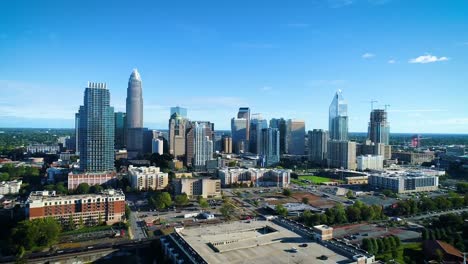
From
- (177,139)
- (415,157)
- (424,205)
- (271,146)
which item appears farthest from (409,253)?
(415,157)

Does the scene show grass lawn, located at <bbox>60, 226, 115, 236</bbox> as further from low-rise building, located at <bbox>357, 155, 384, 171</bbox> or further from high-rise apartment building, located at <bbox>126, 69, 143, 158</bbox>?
high-rise apartment building, located at <bbox>126, 69, 143, 158</bbox>

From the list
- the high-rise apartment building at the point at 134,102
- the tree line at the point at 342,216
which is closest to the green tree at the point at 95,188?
the tree line at the point at 342,216

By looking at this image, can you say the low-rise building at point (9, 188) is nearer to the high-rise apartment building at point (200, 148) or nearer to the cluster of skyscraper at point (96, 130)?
the cluster of skyscraper at point (96, 130)

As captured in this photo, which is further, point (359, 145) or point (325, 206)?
point (359, 145)

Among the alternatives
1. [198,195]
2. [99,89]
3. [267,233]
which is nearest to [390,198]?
[198,195]

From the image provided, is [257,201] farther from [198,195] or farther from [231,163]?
[231,163]
